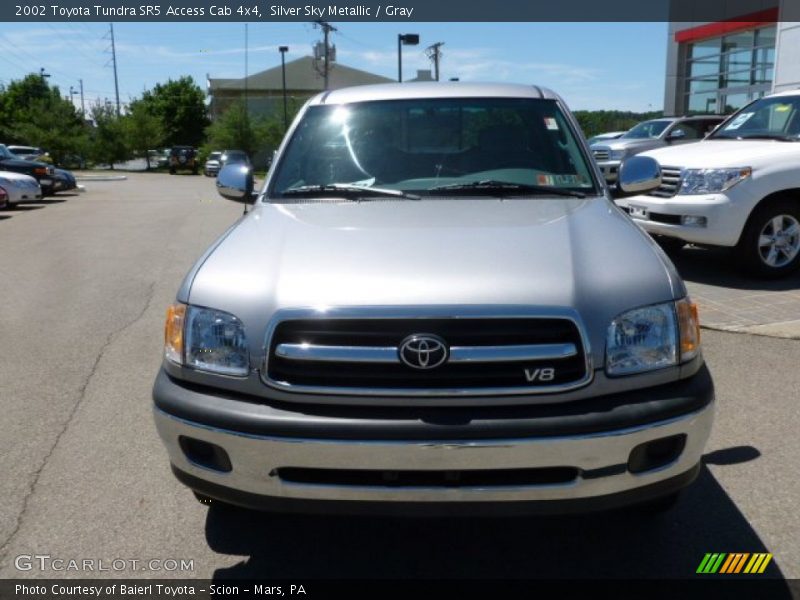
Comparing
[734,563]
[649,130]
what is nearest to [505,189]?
[734,563]

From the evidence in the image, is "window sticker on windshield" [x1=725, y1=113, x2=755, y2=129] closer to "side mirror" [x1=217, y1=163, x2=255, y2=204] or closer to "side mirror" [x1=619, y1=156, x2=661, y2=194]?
"side mirror" [x1=619, y1=156, x2=661, y2=194]

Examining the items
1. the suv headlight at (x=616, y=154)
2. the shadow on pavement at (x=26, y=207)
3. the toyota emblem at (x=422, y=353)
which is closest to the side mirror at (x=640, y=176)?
the toyota emblem at (x=422, y=353)

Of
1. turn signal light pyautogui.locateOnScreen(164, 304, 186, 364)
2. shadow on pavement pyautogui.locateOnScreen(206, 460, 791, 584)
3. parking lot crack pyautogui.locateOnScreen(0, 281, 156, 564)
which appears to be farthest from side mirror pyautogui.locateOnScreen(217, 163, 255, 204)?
shadow on pavement pyautogui.locateOnScreen(206, 460, 791, 584)

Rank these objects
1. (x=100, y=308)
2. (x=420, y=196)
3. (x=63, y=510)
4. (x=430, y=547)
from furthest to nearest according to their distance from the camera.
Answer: (x=100, y=308)
(x=420, y=196)
(x=63, y=510)
(x=430, y=547)

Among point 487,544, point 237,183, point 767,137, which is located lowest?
point 487,544

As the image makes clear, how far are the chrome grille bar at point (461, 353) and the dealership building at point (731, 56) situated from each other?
61.8 feet

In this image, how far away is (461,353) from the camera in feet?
7.89

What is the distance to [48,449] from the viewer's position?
155 inches

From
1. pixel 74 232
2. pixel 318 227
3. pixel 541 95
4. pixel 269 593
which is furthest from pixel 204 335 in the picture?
pixel 74 232

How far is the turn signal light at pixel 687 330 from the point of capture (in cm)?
259

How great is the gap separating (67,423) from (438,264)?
2.72 metres

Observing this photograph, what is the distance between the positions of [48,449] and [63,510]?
750mm

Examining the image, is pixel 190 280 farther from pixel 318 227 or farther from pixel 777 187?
pixel 777 187

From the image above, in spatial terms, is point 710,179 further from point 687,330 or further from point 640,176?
point 687,330
